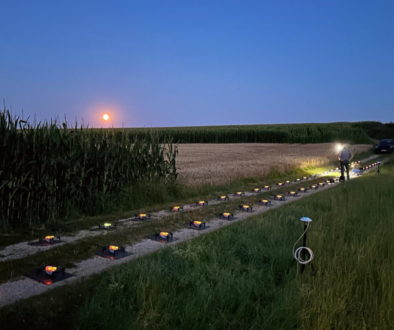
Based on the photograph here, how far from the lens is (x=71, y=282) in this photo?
4434 mm

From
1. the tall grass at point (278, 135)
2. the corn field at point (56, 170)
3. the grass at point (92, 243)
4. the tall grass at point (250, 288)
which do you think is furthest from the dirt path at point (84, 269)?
the tall grass at point (278, 135)

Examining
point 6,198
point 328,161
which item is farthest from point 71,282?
point 328,161

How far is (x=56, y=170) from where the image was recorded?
8.47 m

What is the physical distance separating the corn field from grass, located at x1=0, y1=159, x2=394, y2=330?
4.22m

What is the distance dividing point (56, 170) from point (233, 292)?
6197mm

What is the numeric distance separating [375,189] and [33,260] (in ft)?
32.2

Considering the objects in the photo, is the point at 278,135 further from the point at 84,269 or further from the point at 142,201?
the point at 84,269

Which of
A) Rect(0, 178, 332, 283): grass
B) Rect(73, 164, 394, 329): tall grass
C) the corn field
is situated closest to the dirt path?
Rect(0, 178, 332, 283): grass

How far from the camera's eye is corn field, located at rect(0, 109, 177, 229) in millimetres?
7668

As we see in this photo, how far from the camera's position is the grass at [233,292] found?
3410mm

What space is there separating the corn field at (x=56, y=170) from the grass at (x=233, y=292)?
4.22 metres

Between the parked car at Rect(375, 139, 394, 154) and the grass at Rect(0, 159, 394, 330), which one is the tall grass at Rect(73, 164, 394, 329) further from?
the parked car at Rect(375, 139, 394, 154)

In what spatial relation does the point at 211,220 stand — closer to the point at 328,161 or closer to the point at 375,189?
the point at 375,189

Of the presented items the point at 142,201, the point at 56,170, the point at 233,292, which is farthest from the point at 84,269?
the point at 142,201
